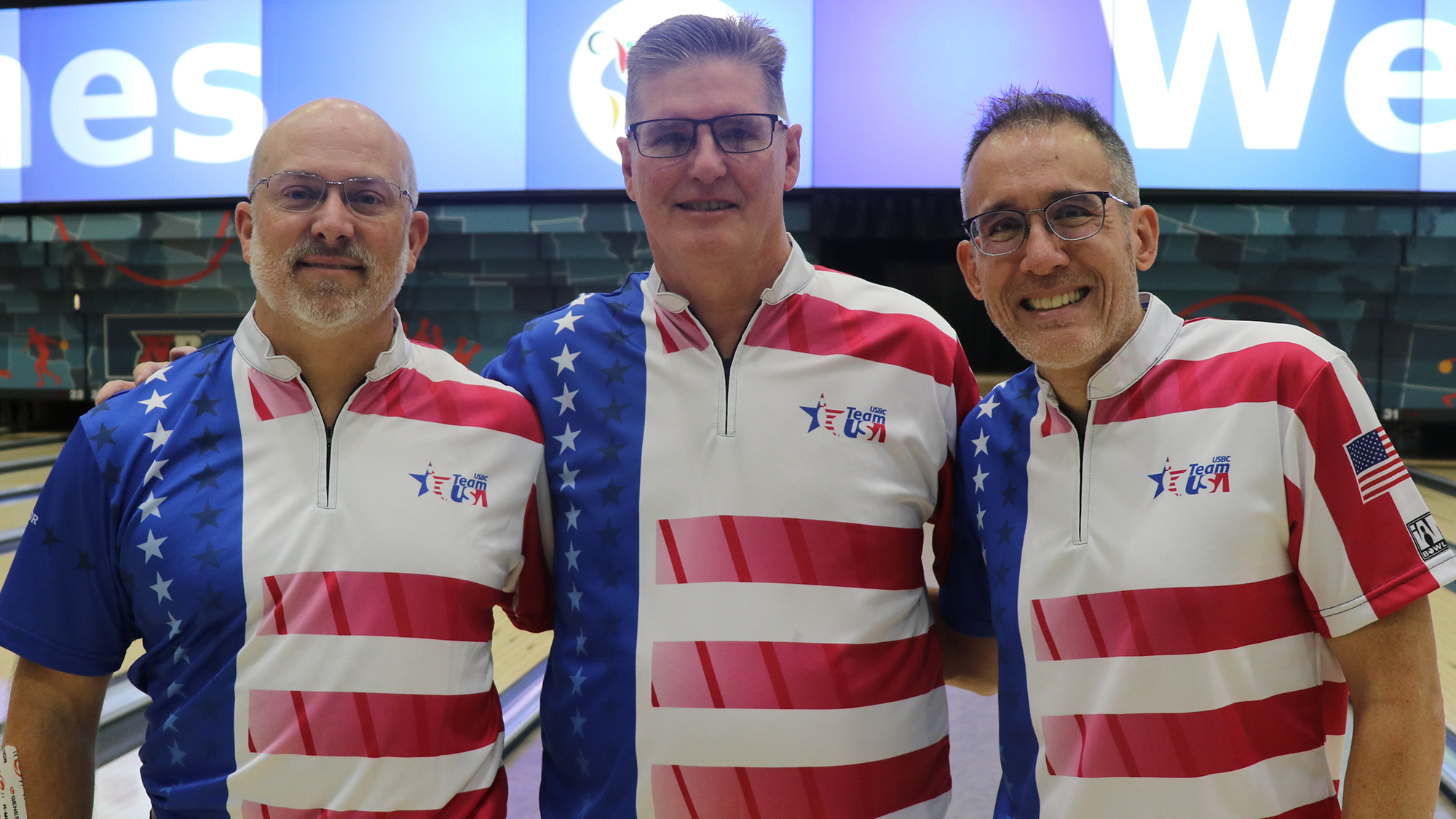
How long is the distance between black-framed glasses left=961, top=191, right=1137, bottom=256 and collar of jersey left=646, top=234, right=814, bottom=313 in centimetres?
30

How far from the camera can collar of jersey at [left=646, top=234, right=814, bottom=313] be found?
143cm

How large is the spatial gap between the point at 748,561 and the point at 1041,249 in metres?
0.59

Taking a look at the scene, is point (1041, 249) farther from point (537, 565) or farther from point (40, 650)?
point (40, 650)

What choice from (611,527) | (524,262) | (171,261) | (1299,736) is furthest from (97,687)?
(171,261)

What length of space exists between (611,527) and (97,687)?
0.72 m

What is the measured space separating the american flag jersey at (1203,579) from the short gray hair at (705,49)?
0.66 m

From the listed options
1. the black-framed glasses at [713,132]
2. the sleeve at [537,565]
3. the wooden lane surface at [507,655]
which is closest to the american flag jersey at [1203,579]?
the black-framed glasses at [713,132]

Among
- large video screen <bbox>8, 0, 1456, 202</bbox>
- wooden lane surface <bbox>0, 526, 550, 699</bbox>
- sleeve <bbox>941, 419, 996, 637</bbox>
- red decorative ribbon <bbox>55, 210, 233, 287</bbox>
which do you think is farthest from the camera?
red decorative ribbon <bbox>55, 210, 233, 287</bbox>

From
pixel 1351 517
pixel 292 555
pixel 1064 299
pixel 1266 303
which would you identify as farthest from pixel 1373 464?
pixel 1266 303

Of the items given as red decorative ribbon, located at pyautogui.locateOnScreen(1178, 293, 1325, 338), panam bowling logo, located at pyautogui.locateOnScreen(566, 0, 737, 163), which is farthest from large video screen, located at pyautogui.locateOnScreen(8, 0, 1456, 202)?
red decorative ribbon, located at pyautogui.locateOnScreen(1178, 293, 1325, 338)

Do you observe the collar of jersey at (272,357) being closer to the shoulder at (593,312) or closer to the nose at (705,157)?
the shoulder at (593,312)

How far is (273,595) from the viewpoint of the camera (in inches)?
48.0

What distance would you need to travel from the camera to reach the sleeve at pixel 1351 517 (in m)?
1.04

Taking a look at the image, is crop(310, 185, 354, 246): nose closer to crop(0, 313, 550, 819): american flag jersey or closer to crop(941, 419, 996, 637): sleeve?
crop(0, 313, 550, 819): american flag jersey
